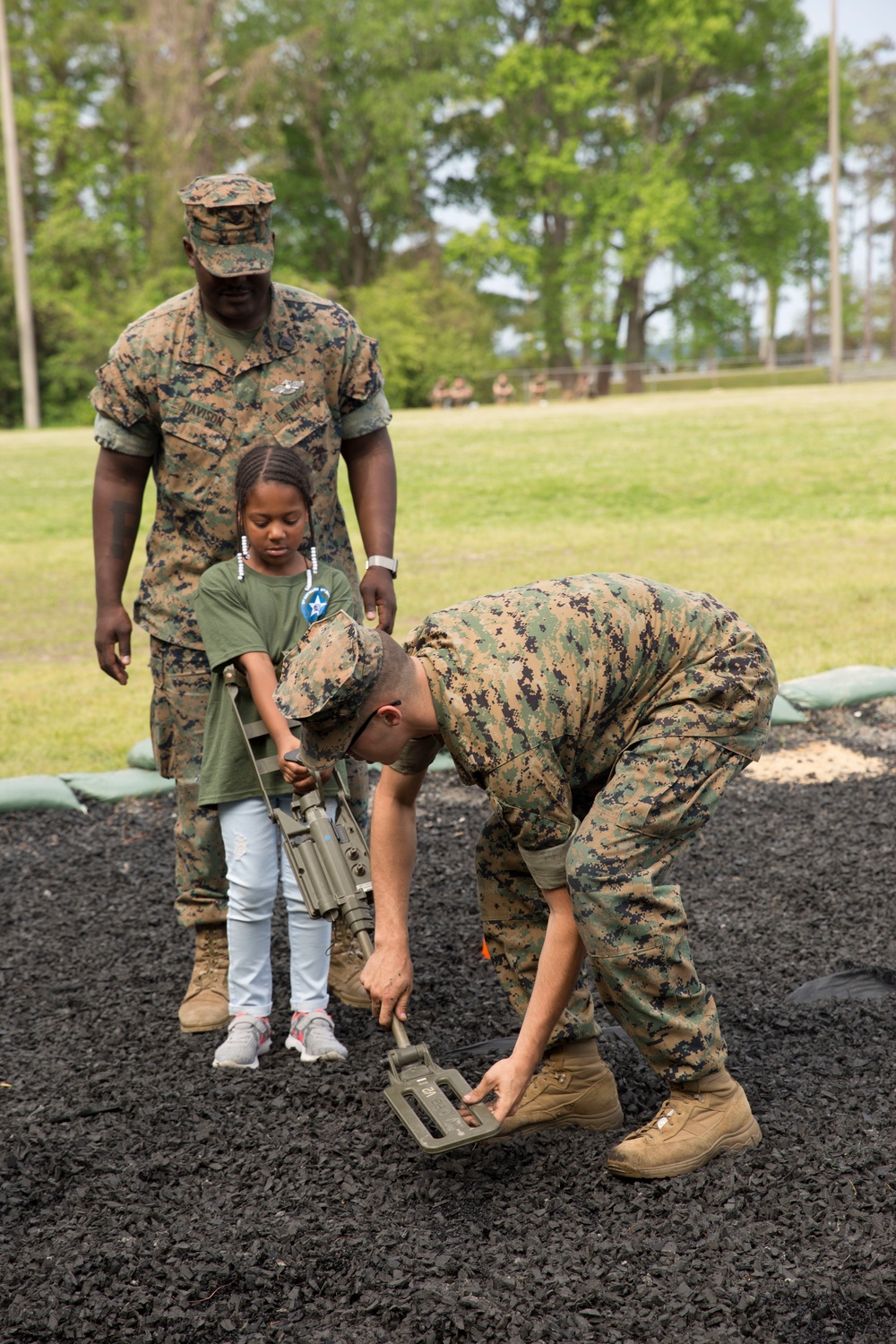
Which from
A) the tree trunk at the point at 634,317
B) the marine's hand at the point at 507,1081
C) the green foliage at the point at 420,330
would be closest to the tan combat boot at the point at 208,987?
the marine's hand at the point at 507,1081

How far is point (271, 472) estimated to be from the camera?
3.06m

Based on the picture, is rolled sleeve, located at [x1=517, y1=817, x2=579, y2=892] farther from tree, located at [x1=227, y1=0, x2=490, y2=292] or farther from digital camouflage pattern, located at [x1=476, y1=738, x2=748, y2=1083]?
tree, located at [x1=227, y1=0, x2=490, y2=292]

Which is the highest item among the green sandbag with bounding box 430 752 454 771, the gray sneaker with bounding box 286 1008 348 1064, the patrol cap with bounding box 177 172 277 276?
the patrol cap with bounding box 177 172 277 276

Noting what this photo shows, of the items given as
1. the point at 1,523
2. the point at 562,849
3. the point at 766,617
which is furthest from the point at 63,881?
the point at 1,523

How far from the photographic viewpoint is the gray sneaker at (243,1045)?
314 cm

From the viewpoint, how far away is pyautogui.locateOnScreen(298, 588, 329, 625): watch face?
3164mm

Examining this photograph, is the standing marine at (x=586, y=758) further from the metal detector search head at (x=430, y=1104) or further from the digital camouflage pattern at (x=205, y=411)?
the digital camouflage pattern at (x=205, y=411)

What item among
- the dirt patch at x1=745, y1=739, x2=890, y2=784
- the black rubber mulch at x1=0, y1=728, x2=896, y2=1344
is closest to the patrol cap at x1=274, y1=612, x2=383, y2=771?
the black rubber mulch at x1=0, y1=728, x2=896, y2=1344

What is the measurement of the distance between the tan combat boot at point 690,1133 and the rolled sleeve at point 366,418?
1951mm

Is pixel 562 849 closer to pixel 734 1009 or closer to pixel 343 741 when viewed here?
pixel 343 741

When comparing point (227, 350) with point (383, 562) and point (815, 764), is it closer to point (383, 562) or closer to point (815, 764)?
point (383, 562)

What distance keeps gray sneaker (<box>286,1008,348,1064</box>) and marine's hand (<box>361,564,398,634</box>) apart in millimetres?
1064

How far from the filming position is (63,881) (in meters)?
4.59

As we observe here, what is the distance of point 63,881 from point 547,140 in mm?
35376
